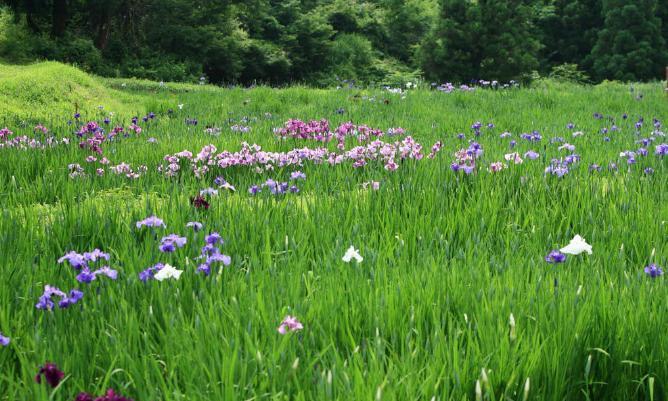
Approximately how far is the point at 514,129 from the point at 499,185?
3802 mm

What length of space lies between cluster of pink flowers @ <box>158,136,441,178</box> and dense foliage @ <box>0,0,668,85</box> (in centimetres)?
1810

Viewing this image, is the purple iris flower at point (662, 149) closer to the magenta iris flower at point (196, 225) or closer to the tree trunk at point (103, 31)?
the magenta iris flower at point (196, 225)

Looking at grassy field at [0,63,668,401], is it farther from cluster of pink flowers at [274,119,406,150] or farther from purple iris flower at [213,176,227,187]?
cluster of pink flowers at [274,119,406,150]

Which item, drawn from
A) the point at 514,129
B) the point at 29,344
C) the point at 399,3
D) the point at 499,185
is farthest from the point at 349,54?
the point at 29,344

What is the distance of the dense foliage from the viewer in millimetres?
25516

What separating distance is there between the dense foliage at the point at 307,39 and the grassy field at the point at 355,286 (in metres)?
19.2

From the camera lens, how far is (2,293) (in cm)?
212

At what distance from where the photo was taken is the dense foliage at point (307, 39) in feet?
83.7

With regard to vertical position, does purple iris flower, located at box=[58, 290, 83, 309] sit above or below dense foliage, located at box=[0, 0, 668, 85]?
below

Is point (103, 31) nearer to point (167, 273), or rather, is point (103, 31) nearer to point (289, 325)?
point (167, 273)

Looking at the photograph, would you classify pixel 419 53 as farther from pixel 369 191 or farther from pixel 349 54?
pixel 369 191

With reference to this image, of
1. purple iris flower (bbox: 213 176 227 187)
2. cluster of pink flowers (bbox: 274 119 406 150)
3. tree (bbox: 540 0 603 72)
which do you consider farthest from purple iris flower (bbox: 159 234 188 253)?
tree (bbox: 540 0 603 72)

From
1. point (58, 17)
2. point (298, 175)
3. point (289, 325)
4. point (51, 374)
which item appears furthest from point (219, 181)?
point (58, 17)

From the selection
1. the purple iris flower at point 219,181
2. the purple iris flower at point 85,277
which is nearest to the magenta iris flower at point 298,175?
the purple iris flower at point 219,181
